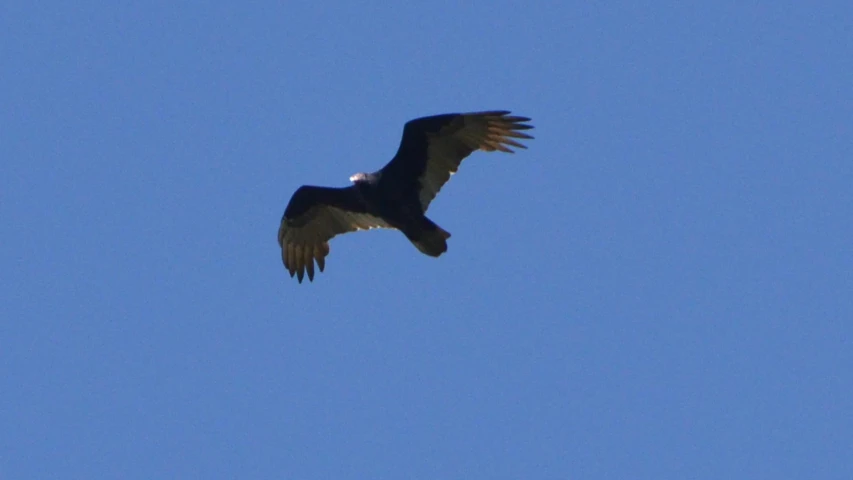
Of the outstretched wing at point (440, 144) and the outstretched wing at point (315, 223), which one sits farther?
the outstretched wing at point (315, 223)

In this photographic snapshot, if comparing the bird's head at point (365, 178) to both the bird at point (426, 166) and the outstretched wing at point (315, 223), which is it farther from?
the outstretched wing at point (315, 223)

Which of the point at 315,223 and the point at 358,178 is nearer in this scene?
the point at 358,178

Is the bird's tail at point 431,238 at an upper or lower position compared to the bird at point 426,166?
lower

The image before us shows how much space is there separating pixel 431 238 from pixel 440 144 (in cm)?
96

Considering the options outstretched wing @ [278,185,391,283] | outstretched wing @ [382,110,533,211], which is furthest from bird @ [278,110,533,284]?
outstretched wing @ [278,185,391,283]

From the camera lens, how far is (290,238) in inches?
586

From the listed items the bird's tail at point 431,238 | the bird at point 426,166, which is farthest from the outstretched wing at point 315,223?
the bird's tail at point 431,238

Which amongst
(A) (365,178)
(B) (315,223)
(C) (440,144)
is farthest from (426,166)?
(B) (315,223)

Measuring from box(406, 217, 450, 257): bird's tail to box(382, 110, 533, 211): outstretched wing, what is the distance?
27cm

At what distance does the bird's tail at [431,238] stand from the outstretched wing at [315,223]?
2.84ft

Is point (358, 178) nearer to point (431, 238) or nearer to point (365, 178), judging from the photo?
point (365, 178)

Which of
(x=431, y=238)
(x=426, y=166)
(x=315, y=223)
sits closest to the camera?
(x=431, y=238)

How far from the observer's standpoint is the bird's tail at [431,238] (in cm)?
1341

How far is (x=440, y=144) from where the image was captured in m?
13.7
